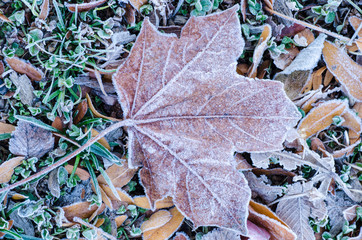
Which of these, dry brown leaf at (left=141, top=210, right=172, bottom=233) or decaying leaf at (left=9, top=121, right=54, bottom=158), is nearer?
decaying leaf at (left=9, top=121, right=54, bottom=158)

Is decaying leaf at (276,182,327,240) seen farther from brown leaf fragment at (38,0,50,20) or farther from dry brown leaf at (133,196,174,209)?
brown leaf fragment at (38,0,50,20)

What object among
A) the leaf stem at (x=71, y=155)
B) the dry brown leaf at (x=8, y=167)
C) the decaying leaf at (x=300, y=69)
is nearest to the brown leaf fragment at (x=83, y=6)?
the leaf stem at (x=71, y=155)

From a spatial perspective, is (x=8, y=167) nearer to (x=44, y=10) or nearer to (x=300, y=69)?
(x=44, y=10)

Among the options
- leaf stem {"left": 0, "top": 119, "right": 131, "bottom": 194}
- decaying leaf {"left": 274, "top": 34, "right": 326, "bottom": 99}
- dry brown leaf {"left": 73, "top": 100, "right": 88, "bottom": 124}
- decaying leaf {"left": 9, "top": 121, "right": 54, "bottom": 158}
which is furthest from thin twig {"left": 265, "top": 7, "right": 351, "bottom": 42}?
decaying leaf {"left": 9, "top": 121, "right": 54, "bottom": 158}

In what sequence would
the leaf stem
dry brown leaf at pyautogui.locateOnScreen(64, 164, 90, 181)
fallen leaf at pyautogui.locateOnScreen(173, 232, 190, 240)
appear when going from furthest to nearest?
fallen leaf at pyautogui.locateOnScreen(173, 232, 190, 240) < dry brown leaf at pyautogui.locateOnScreen(64, 164, 90, 181) < the leaf stem

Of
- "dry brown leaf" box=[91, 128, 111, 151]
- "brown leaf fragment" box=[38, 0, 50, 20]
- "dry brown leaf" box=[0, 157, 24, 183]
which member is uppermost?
"brown leaf fragment" box=[38, 0, 50, 20]

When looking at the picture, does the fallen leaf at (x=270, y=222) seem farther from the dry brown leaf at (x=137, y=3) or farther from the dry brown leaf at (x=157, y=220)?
the dry brown leaf at (x=137, y=3)
